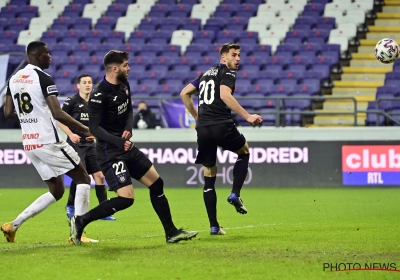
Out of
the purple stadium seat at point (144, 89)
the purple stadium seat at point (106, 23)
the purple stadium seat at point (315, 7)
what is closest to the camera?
the purple stadium seat at point (144, 89)

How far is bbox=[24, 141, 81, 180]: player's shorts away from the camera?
9.04 m

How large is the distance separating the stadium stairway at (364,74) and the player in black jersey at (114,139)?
502 inches

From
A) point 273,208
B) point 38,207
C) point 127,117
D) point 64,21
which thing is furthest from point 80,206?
point 64,21

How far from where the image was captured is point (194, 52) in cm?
2672

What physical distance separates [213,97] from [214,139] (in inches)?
20.7

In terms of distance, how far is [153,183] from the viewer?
9.12 metres

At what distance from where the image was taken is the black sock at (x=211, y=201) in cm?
1027

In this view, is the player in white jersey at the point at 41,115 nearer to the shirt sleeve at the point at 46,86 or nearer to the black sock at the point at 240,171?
the shirt sleeve at the point at 46,86

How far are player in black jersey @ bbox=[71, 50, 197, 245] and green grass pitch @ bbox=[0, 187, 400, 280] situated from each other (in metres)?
0.46

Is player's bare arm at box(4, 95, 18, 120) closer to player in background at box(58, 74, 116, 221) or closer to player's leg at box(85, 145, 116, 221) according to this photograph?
player in background at box(58, 74, 116, 221)

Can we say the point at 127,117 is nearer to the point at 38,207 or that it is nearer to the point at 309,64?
the point at 38,207

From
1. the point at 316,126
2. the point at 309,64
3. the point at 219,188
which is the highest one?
the point at 309,64

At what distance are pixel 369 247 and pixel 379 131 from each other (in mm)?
11573
